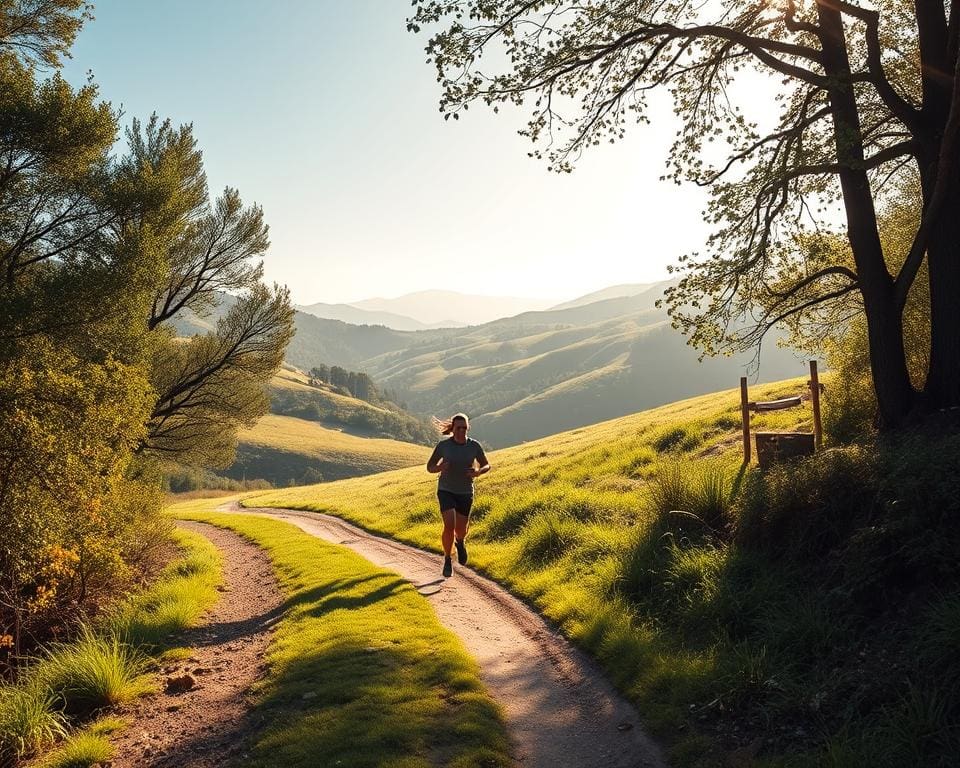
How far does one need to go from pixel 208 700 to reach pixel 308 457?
14459 cm

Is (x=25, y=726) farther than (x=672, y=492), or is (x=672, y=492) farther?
(x=672, y=492)

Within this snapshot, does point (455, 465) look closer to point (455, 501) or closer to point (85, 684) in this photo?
point (455, 501)

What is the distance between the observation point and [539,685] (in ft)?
23.5

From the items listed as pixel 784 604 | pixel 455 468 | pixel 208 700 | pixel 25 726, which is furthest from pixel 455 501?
pixel 25 726

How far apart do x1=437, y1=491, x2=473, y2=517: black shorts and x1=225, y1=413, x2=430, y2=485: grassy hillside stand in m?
132

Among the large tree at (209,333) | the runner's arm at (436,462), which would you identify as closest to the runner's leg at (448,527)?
the runner's arm at (436,462)

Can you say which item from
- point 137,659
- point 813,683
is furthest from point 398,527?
point 813,683

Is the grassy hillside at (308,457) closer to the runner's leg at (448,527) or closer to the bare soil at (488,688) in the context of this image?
the runner's leg at (448,527)

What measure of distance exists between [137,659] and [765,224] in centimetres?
1362

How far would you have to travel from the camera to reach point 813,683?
5832 millimetres

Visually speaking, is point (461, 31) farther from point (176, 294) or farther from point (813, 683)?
point (176, 294)

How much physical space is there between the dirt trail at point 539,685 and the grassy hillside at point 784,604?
0.91 feet

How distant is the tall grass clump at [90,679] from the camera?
330 inches

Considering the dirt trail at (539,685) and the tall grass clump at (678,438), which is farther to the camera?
the tall grass clump at (678,438)
